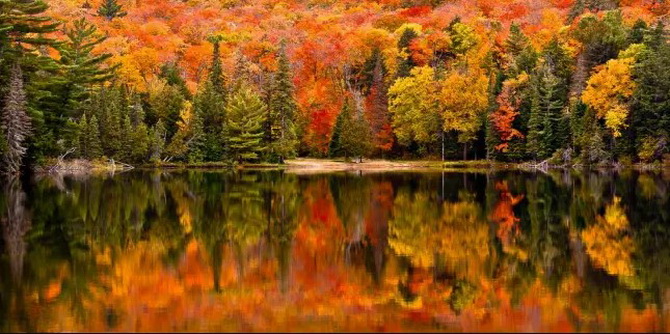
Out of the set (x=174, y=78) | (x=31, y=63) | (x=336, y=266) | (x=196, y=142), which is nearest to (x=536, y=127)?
(x=196, y=142)

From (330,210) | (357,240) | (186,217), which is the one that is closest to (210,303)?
(357,240)

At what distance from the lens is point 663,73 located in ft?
211

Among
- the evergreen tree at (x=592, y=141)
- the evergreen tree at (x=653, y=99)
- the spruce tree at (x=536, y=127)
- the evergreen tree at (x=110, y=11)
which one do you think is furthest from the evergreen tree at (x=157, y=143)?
the evergreen tree at (x=110, y=11)

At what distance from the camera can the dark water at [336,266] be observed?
40.2ft

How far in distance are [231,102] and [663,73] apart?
39945mm

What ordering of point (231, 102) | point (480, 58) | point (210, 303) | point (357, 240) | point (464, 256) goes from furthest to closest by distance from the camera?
1. point (480, 58)
2. point (231, 102)
3. point (357, 240)
4. point (464, 256)
5. point (210, 303)

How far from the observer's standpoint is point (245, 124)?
249ft

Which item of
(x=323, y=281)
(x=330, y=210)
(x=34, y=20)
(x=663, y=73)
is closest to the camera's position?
(x=323, y=281)

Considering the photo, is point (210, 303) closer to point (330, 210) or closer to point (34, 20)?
point (330, 210)

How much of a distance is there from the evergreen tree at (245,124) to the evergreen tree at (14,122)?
Answer: 24.2 meters

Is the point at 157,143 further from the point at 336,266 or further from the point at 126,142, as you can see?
the point at 336,266

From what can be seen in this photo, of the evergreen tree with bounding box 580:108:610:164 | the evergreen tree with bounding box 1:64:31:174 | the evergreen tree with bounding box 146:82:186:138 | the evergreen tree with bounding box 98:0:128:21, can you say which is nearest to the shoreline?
the evergreen tree with bounding box 580:108:610:164

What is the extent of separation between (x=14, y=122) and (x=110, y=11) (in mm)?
82566

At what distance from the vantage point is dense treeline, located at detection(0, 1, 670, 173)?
59.8 metres
